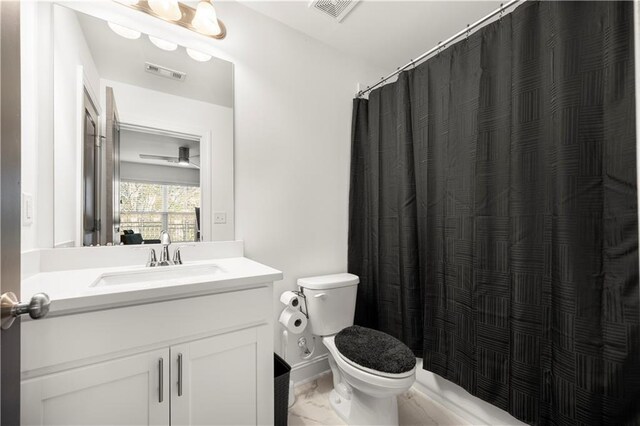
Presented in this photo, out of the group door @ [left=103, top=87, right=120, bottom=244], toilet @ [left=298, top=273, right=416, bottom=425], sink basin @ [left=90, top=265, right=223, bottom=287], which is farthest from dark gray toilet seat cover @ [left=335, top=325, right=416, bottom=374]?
door @ [left=103, top=87, right=120, bottom=244]

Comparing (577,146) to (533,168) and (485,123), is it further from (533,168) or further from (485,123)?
(485,123)

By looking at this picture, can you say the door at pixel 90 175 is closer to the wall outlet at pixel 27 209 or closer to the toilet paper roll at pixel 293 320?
the wall outlet at pixel 27 209

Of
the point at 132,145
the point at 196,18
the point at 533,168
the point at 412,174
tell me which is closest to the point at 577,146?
the point at 533,168

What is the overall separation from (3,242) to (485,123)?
170 cm

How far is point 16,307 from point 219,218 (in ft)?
3.39

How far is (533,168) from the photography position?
1.16 metres

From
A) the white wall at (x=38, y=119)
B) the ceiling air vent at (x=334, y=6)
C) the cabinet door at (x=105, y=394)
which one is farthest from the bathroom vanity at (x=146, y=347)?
the ceiling air vent at (x=334, y=6)

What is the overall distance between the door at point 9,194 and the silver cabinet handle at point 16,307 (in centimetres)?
2

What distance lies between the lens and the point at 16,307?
53 centimetres

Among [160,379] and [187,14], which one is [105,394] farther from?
[187,14]

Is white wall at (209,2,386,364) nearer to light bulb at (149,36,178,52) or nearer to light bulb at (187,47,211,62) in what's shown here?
light bulb at (187,47,211,62)

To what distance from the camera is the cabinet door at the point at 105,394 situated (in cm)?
75

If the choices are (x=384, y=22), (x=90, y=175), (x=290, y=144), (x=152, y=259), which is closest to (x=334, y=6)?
(x=384, y=22)

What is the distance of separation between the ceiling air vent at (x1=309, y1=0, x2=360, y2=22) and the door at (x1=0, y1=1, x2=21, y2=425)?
4.58 ft
